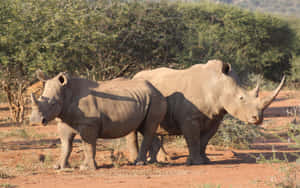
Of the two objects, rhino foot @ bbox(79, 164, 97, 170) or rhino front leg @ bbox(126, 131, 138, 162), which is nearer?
rhino foot @ bbox(79, 164, 97, 170)

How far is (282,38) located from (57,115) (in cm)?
2806

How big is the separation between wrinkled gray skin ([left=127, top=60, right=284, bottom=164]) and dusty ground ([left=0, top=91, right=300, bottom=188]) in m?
0.39

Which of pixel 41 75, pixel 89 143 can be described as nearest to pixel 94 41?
pixel 41 75

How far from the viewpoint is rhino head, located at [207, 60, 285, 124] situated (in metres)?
9.18

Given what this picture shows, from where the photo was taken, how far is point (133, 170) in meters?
8.42

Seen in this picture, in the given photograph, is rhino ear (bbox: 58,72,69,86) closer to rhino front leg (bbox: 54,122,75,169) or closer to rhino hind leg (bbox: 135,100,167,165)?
rhino front leg (bbox: 54,122,75,169)

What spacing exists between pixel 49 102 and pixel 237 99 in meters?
3.38

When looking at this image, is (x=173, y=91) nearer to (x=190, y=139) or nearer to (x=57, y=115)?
(x=190, y=139)

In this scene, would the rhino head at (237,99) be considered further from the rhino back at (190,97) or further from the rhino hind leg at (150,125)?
the rhino hind leg at (150,125)

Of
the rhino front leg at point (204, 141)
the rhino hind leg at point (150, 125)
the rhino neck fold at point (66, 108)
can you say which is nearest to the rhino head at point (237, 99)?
the rhino front leg at point (204, 141)

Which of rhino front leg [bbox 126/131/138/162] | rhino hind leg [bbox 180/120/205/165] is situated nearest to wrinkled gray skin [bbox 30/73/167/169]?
rhino front leg [bbox 126/131/138/162]

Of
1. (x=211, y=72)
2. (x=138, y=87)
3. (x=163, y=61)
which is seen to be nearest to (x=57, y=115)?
(x=138, y=87)

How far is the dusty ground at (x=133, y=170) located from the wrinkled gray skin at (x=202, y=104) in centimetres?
39

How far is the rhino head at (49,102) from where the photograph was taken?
7809mm
